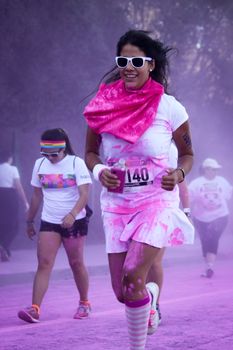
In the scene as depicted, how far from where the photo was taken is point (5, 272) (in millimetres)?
12000

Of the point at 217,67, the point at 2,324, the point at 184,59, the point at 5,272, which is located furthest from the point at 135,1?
the point at 2,324

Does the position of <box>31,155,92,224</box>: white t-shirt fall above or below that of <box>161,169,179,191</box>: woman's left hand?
below

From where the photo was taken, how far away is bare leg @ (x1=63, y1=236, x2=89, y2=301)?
7781 millimetres

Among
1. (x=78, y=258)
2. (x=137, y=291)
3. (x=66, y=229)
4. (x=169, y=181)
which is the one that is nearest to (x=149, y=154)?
(x=169, y=181)


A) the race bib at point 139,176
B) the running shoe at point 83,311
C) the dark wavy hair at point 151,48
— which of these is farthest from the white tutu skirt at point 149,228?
the running shoe at point 83,311

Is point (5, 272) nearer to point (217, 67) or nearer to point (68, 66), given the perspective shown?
point (68, 66)

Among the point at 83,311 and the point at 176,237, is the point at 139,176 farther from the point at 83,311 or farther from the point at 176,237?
the point at 83,311

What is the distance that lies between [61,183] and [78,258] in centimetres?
74

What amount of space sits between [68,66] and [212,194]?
527 cm

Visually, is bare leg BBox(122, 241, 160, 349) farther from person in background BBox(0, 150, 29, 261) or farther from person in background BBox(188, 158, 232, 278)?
person in background BBox(0, 150, 29, 261)

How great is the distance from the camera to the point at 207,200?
12727mm

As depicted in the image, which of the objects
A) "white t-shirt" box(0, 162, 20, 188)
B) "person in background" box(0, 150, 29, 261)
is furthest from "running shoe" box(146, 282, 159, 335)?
"white t-shirt" box(0, 162, 20, 188)

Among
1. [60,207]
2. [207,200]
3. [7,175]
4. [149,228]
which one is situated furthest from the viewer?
[7,175]

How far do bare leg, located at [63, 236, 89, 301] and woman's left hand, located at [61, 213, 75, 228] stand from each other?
0.62 ft
